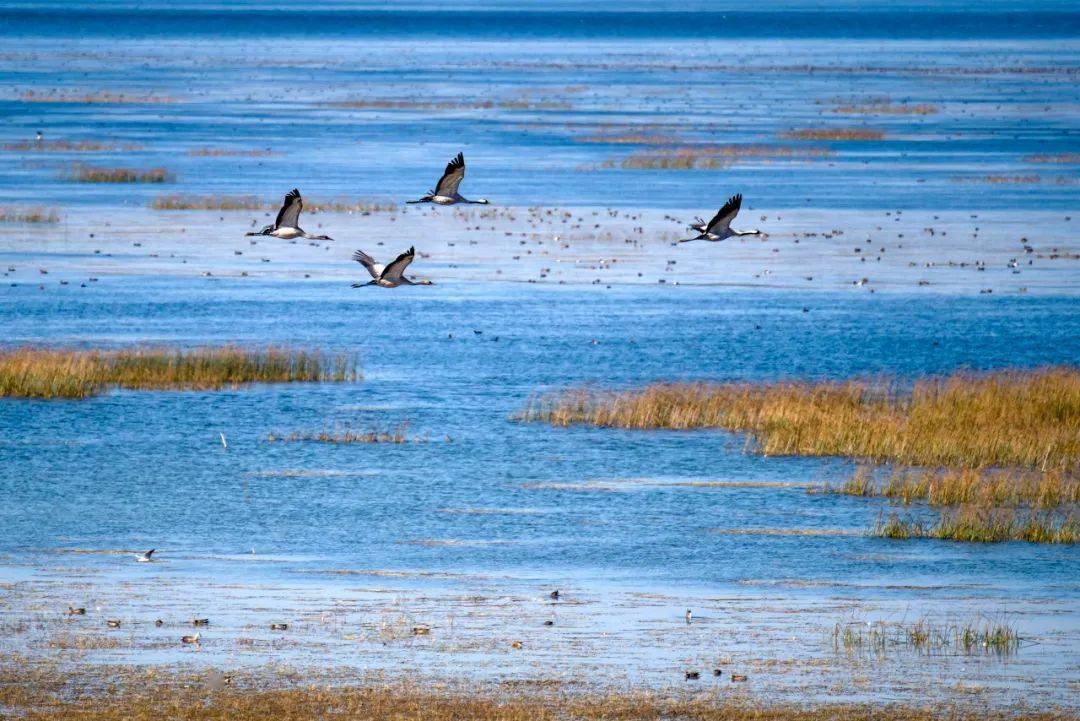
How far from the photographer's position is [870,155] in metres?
94.0

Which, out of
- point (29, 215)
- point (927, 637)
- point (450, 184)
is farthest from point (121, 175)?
point (927, 637)

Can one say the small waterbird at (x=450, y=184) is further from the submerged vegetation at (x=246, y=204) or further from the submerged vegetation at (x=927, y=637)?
the submerged vegetation at (x=246, y=204)

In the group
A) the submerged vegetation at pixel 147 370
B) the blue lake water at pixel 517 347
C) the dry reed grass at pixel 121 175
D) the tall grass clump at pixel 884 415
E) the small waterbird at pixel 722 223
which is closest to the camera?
the blue lake water at pixel 517 347

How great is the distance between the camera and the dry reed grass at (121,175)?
81.1 metres

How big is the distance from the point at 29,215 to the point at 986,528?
47.6 m

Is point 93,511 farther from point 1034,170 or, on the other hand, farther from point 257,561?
point 1034,170

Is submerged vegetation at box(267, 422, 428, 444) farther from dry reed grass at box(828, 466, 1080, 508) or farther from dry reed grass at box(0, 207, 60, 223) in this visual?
dry reed grass at box(0, 207, 60, 223)

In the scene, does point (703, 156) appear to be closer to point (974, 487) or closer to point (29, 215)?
point (29, 215)

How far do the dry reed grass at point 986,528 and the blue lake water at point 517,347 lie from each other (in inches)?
18.3

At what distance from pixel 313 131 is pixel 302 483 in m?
78.2

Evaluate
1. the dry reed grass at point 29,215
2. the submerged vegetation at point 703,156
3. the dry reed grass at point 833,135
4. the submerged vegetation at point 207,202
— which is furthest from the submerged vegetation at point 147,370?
the dry reed grass at point 833,135

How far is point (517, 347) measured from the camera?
46.6m

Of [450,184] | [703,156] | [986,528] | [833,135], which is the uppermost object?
[833,135]

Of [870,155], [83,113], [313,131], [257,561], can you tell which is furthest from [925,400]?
[83,113]
